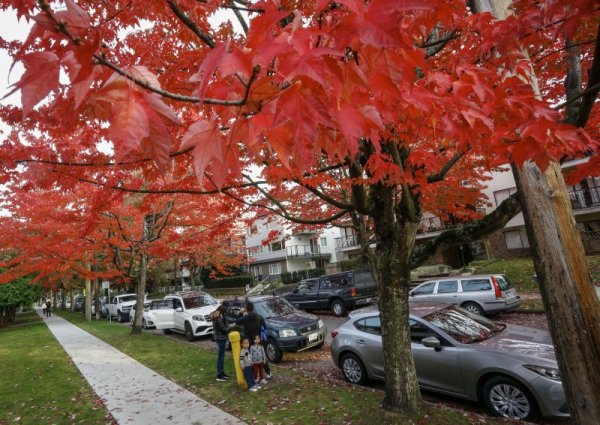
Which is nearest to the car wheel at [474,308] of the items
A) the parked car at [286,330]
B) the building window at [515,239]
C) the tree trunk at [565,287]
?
the parked car at [286,330]

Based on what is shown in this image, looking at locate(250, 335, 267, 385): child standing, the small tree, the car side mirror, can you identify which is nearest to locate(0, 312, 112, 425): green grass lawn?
locate(250, 335, 267, 385): child standing

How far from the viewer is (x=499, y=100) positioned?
2635 mm

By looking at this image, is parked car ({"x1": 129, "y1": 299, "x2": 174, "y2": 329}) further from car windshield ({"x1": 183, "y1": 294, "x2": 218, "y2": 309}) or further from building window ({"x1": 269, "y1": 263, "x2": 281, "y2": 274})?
building window ({"x1": 269, "y1": 263, "x2": 281, "y2": 274})

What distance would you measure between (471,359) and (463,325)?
97cm

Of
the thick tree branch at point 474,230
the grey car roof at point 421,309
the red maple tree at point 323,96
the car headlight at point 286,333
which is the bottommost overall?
the car headlight at point 286,333

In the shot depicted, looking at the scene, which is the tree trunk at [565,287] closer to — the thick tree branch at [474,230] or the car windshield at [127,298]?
the thick tree branch at [474,230]

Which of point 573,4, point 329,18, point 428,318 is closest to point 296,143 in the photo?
point 329,18

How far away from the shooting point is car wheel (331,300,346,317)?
1598 centimetres

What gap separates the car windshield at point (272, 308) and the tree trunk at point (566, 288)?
8.22 m

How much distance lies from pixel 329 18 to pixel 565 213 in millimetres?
3018

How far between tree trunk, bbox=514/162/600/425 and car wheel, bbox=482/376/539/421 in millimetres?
2169

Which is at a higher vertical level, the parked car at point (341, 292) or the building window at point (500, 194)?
the building window at point (500, 194)

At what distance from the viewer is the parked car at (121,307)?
24.1 metres

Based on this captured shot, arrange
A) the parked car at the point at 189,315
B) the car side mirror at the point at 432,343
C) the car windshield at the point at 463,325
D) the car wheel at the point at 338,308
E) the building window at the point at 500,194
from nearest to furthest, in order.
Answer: the car side mirror at the point at 432,343 → the car windshield at the point at 463,325 → the parked car at the point at 189,315 → the car wheel at the point at 338,308 → the building window at the point at 500,194
